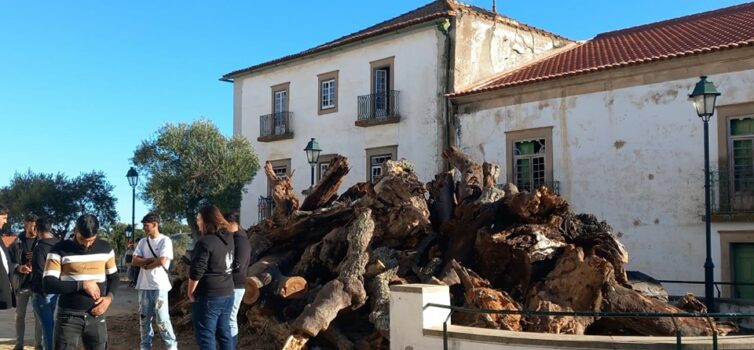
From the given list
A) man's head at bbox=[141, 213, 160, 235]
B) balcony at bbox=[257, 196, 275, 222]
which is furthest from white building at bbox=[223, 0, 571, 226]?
man's head at bbox=[141, 213, 160, 235]

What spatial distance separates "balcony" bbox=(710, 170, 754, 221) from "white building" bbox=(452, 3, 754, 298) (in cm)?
2

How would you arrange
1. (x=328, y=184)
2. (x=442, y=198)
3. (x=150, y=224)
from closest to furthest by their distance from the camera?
(x=150, y=224) < (x=442, y=198) < (x=328, y=184)

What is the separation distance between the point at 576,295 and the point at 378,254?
2.56 meters

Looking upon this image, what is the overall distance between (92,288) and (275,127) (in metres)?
19.8

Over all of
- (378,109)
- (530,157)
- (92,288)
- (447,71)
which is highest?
(447,71)

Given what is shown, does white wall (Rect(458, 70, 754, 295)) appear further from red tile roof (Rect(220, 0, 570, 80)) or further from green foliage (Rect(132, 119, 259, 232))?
green foliage (Rect(132, 119, 259, 232))

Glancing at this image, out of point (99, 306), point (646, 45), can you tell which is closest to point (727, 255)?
point (646, 45)

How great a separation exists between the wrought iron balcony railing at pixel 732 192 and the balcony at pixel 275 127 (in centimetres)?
1379

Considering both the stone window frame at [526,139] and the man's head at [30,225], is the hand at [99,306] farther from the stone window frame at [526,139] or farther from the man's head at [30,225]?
the stone window frame at [526,139]

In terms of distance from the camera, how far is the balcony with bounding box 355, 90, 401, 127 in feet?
70.9

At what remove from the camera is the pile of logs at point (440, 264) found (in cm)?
794

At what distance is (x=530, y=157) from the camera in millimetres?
18766

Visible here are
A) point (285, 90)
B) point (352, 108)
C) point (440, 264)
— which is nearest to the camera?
point (440, 264)

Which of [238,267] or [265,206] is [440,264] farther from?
[265,206]
